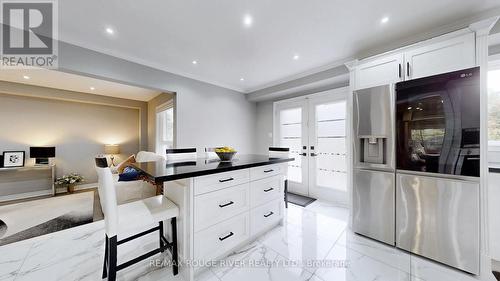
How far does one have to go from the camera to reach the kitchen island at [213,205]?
141 cm

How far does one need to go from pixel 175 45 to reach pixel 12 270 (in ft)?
9.69

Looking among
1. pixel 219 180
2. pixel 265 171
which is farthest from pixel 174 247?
pixel 265 171

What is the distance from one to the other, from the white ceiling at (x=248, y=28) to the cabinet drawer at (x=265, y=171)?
1707mm

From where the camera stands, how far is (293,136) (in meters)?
4.06

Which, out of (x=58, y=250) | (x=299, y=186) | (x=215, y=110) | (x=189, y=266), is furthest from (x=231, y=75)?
(x=58, y=250)

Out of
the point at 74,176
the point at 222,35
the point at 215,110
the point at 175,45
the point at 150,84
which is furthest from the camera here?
the point at 74,176

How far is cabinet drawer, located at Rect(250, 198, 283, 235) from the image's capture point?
6.45ft

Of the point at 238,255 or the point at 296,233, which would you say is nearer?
the point at 238,255

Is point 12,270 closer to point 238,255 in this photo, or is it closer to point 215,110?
point 238,255

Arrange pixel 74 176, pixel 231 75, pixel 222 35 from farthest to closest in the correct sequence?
1. pixel 74 176
2. pixel 231 75
3. pixel 222 35

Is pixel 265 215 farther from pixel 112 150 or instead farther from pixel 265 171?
pixel 112 150

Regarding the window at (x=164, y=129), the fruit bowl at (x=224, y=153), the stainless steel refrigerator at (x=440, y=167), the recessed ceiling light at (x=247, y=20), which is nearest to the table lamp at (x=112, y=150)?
the window at (x=164, y=129)

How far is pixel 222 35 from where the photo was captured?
217cm

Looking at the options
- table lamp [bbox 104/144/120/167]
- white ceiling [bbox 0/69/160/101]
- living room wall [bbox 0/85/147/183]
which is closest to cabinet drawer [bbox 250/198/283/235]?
white ceiling [bbox 0/69/160/101]
